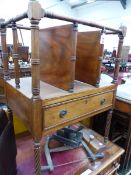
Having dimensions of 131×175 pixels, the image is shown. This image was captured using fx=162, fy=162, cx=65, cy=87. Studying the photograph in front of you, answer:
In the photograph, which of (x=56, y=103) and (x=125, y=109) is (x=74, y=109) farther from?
(x=125, y=109)

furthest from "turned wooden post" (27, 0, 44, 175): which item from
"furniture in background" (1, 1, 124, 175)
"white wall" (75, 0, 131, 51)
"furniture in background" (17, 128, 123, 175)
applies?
"white wall" (75, 0, 131, 51)

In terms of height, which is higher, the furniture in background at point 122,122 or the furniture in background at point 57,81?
the furniture in background at point 57,81

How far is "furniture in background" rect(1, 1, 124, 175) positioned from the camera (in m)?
0.63

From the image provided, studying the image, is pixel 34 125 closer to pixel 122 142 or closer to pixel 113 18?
pixel 122 142

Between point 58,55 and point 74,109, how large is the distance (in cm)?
27

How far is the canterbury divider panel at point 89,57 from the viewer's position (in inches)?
32.9

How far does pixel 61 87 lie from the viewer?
797 millimetres


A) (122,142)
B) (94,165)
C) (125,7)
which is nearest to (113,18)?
(125,7)

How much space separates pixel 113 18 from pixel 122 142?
21.9 ft

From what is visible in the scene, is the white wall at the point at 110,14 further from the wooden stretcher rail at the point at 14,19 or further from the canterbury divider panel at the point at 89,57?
the wooden stretcher rail at the point at 14,19

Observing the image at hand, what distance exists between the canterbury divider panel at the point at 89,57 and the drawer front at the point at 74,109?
11cm

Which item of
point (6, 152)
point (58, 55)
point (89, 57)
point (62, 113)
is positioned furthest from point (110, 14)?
point (6, 152)

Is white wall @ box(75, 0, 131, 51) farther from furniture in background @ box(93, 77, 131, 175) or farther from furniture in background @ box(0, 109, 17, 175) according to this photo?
furniture in background @ box(0, 109, 17, 175)

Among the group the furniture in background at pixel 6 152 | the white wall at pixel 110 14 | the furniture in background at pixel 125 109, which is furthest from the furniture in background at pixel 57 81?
the white wall at pixel 110 14
